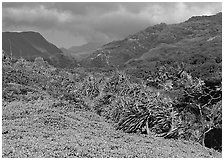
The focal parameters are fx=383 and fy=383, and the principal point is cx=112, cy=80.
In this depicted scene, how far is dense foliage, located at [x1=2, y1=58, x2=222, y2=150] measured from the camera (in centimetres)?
2777

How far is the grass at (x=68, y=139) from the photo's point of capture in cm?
1657

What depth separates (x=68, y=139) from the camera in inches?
779

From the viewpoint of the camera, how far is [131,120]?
2719cm

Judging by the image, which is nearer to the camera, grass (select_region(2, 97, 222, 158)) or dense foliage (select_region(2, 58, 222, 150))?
grass (select_region(2, 97, 222, 158))

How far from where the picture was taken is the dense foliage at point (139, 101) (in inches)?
1093

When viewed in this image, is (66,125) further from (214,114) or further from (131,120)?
(214,114)

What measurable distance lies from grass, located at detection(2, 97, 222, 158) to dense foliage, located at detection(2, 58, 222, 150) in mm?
1835

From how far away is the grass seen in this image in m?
16.6

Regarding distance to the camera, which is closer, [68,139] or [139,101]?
[68,139]

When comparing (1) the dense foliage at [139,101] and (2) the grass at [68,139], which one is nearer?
Answer: (2) the grass at [68,139]

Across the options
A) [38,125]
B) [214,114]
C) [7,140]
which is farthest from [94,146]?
[214,114]

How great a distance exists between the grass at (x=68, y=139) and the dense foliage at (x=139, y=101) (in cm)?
184

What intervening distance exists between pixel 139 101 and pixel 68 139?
10373 mm

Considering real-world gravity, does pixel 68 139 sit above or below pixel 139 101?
below
